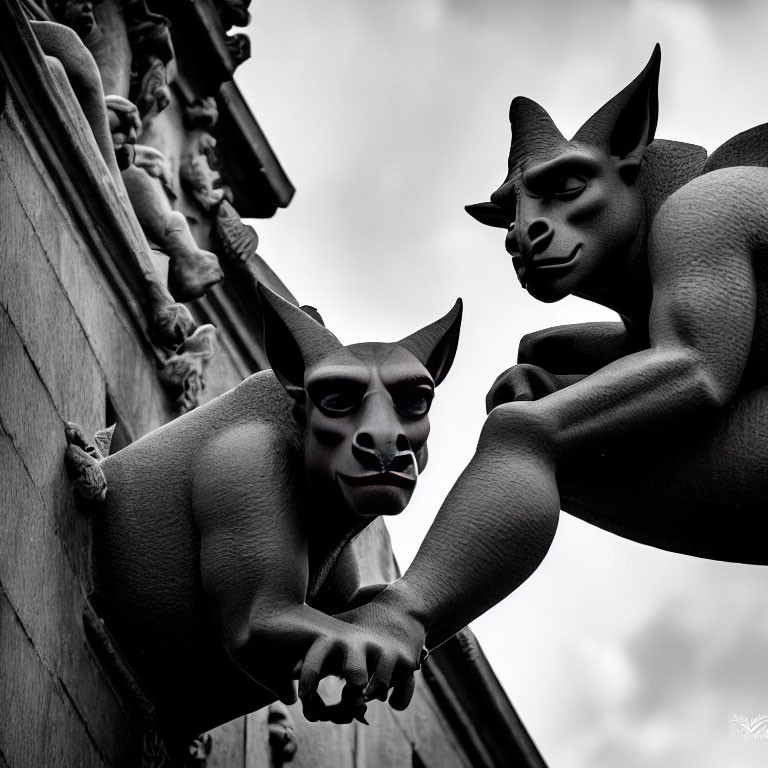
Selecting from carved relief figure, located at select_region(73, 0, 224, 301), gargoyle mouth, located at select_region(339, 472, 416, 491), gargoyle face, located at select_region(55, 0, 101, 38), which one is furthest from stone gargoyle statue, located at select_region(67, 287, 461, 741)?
gargoyle face, located at select_region(55, 0, 101, 38)

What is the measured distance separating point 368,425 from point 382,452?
12 cm

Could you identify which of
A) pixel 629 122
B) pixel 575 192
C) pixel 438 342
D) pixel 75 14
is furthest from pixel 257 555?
pixel 75 14

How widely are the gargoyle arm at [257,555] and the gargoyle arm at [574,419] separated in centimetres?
27

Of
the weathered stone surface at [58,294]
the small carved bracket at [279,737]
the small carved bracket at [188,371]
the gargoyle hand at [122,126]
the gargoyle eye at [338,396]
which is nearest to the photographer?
the gargoyle eye at [338,396]

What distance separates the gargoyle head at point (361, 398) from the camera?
7355 mm

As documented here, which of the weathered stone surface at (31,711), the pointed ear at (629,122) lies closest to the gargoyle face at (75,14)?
the pointed ear at (629,122)

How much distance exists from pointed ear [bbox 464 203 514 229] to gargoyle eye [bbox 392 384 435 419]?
89 centimetres

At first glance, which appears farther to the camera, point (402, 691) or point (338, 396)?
point (338, 396)

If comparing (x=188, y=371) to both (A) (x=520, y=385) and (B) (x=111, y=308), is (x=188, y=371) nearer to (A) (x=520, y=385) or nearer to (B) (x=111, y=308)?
(B) (x=111, y=308)

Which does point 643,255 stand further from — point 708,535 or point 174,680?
point 174,680

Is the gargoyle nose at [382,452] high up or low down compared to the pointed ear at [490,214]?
down

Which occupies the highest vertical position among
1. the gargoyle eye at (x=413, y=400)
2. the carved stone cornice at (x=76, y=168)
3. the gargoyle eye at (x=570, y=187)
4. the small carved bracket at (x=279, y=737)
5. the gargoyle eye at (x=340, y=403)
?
the carved stone cornice at (x=76, y=168)

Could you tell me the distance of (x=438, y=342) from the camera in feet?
25.8

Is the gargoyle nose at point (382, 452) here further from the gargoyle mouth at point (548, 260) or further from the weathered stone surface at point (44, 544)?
the weathered stone surface at point (44, 544)
